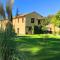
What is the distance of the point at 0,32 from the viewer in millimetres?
6305

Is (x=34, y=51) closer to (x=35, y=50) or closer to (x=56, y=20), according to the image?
(x=35, y=50)

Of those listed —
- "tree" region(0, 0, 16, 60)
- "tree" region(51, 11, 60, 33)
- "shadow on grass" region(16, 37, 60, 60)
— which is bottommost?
"shadow on grass" region(16, 37, 60, 60)

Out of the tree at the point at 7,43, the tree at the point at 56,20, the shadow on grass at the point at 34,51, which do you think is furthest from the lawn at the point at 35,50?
the tree at the point at 56,20

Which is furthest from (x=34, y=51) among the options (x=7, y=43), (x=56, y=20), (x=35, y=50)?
(x=56, y=20)

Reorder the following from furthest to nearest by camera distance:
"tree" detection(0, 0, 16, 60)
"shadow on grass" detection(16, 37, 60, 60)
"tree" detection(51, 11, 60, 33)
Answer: "tree" detection(51, 11, 60, 33) < "shadow on grass" detection(16, 37, 60, 60) < "tree" detection(0, 0, 16, 60)

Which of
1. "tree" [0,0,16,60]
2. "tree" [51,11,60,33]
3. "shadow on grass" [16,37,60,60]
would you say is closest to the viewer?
"tree" [0,0,16,60]

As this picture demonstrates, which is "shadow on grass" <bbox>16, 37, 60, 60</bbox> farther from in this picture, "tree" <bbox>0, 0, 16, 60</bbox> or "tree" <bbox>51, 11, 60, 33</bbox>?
"tree" <bbox>51, 11, 60, 33</bbox>

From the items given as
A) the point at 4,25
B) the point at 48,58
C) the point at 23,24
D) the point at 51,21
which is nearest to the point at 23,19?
the point at 23,24

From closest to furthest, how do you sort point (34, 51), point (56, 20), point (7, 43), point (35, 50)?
point (7, 43) < point (34, 51) < point (35, 50) < point (56, 20)

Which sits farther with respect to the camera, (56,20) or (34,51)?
(56,20)

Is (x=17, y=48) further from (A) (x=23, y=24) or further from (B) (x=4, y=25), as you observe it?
(A) (x=23, y=24)

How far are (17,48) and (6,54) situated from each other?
34 cm

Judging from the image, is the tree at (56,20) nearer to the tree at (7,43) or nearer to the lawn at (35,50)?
the lawn at (35,50)

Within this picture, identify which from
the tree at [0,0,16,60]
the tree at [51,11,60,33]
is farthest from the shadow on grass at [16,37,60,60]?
the tree at [51,11,60,33]
